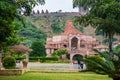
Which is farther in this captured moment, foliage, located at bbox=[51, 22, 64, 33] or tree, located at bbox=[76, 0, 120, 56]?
foliage, located at bbox=[51, 22, 64, 33]

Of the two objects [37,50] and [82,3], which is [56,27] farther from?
[82,3]

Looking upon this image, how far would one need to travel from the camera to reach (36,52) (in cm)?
6328

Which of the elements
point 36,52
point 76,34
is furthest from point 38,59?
point 76,34

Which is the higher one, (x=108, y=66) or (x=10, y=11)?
(x=10, y=11)

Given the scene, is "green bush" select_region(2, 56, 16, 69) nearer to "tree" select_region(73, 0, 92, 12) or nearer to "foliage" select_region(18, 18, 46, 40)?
"tree" select_region(73, 0, 92, 12)

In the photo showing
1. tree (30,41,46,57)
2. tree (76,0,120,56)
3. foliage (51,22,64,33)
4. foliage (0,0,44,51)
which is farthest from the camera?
foliage (51,22,64,33)

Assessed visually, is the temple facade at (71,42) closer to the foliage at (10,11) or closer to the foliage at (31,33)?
the foliage at (31,33)

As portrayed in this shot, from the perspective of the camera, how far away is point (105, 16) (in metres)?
33.4

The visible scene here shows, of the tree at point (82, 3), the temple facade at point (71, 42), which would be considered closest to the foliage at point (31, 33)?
the temple facade at point (71, 42)

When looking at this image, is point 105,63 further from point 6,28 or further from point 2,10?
point 6,28

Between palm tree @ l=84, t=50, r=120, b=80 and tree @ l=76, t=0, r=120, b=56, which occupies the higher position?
tree @ l=76, t=0, r=120, b=56

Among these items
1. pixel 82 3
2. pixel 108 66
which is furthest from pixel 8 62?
pixel 108 66

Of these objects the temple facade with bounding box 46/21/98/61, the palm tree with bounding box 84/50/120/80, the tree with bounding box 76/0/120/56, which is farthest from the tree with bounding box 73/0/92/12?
the temple facade with bounding box 46/21/98/61

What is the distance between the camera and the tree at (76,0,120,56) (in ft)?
99.2
